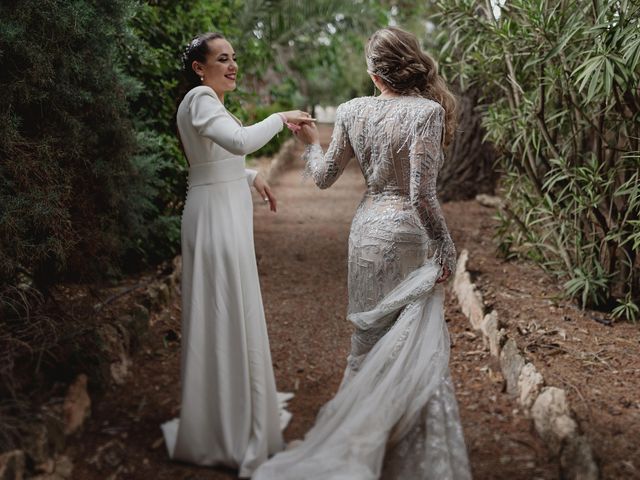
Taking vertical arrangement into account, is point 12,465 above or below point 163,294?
below

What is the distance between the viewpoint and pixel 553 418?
3.19 metres

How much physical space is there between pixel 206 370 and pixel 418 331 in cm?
96

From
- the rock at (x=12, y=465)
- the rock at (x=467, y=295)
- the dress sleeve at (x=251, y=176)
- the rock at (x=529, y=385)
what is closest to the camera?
the rock at (x=12, y=465)

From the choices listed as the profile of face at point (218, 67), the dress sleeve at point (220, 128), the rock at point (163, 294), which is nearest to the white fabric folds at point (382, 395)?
the dress sleeve at point (220, 128)

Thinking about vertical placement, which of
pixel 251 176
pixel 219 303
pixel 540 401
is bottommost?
pixel 540 401

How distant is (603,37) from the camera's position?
3943 millimetres

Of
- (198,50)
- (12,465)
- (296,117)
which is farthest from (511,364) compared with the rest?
(12,465)

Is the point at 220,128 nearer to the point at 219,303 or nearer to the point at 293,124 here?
the point at 293,124

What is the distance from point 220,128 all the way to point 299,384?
1.89 meters

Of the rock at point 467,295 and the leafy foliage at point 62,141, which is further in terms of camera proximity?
the rock at point 467,295

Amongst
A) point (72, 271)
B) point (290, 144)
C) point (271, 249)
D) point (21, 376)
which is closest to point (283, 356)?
point (72, 271)

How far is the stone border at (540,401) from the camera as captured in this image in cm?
286

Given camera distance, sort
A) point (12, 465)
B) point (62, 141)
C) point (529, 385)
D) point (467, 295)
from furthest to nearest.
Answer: point (467, 295)
point (62, 141)
point (529, 385)
point (12, 465)

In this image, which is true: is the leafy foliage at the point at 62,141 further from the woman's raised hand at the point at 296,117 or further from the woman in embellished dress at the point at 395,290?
the woman in embellished dress at the point at 395,290
